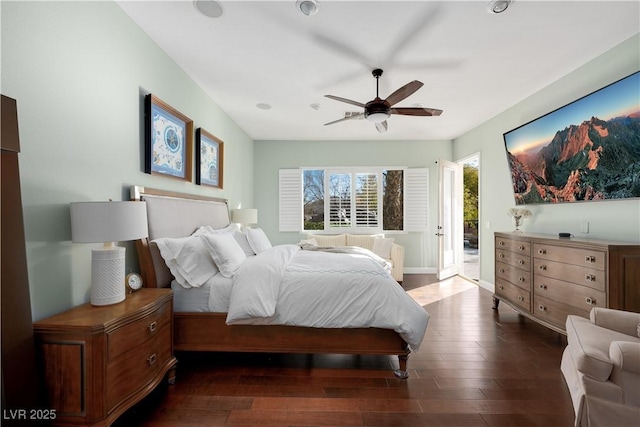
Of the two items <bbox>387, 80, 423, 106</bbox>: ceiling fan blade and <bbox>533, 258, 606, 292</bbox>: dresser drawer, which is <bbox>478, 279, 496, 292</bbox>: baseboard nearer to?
<bbox>533, 258, 606, 292</bbox>: dresser drawer

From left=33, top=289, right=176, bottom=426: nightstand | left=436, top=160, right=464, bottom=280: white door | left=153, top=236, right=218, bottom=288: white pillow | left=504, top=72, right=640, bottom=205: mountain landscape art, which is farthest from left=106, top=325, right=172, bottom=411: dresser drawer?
left=436, top=160, right=464, bottom=280: white door

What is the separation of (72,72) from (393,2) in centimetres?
232

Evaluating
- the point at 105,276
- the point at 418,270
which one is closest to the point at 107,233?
the point at 105,276

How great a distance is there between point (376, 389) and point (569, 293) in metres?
2.08

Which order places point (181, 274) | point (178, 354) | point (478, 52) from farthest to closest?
point (478, 52) < point (178, 354) < point (181, 274)

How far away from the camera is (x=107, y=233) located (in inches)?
65.4

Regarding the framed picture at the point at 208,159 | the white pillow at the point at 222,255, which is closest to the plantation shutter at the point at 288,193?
the framed picture at the point at 208,159

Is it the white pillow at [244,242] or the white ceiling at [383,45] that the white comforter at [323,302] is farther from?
the white ceiling at [383,45]

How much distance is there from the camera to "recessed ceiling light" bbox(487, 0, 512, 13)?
2.07 m

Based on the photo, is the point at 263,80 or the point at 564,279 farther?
the point at 263,80

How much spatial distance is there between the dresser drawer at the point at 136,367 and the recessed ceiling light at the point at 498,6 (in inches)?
137

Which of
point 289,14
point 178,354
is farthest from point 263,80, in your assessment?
point 178,354

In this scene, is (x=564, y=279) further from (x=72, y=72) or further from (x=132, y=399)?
(x=72, y=72)

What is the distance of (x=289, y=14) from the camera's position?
2240mm
